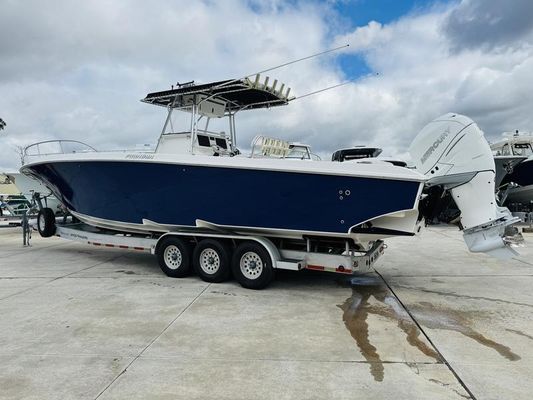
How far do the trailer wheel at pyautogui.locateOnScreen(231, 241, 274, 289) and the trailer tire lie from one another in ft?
0.58

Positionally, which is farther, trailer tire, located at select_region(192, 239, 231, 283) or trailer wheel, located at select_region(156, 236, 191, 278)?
trailer wheel, located at select_region(156, 236, 191, 278)

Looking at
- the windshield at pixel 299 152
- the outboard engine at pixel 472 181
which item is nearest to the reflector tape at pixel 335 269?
the outboard engine at pixel 472 181

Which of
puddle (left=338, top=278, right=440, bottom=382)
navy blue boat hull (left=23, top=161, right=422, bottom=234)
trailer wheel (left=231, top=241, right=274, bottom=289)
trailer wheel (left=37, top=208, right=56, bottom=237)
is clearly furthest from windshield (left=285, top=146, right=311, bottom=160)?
trailer wheel (left=37, top=208, right=56, bottom=237)

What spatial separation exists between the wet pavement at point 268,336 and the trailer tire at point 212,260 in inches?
6.2

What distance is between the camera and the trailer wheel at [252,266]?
626 cm

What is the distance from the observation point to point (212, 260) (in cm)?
672

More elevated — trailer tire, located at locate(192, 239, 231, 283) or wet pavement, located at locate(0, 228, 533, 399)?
trailer tire, located at locate(192, 239, 231, 283)

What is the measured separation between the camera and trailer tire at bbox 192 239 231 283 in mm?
6562

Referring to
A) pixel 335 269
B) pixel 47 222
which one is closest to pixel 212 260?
pixel 335 269

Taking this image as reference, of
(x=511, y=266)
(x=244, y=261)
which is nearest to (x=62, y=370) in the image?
(x=244, y=261)

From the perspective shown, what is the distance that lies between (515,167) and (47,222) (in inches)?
673

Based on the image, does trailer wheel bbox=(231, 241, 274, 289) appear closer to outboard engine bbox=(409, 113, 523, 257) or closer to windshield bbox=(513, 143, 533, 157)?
outboard engine bbox=(409, 113, 523, 257)

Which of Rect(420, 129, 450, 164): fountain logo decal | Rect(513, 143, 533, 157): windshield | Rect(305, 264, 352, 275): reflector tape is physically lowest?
Rect(305, 264, 352, 275): reflector tape

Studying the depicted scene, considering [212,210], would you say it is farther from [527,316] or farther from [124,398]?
[527,316]
